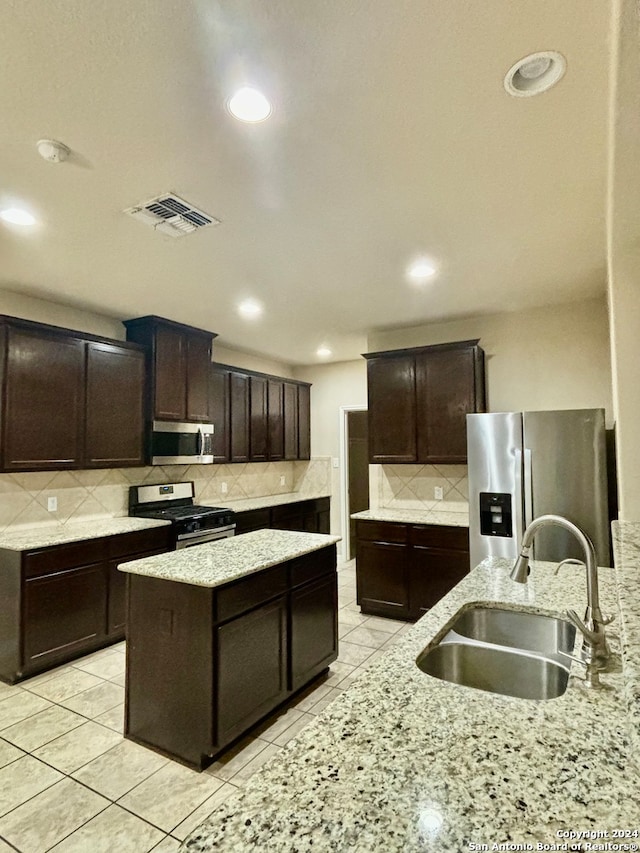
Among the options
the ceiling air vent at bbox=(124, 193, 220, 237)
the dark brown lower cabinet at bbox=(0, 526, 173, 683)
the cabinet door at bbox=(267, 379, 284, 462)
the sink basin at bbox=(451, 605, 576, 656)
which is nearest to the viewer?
the sink basin at bbox=(451, 605, 576, 656)

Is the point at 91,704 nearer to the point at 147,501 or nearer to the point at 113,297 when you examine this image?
the point at 147,501

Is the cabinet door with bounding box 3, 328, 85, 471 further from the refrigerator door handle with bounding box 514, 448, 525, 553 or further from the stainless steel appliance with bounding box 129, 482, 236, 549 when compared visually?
the refrigerator door handle with bounding box 514, 448, 525, 553

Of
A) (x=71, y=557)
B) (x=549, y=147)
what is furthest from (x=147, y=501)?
(x=549, y=147)

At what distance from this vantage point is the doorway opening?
6.47 metres

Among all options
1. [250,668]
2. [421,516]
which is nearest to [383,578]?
[421,516]

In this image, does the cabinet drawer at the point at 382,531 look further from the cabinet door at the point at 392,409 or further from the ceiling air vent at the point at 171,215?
the ceiling air vent at the point at 171,215

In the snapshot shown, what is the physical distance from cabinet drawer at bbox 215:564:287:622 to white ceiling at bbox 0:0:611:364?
1922mm

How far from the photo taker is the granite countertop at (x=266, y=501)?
517 centimetres

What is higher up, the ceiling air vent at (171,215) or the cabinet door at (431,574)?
the ceiling air vent at (171,215)

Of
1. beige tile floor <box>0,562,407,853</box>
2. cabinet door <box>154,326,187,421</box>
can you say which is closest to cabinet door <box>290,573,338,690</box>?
beige tile floor <box>0,562,407,853</box>

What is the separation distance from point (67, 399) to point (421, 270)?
2852 mm

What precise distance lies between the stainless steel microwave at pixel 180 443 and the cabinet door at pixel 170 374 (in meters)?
0.10

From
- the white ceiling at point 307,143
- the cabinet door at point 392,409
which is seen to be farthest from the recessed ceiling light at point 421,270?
the cabinet door at point 392,409

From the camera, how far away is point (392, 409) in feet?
14.9
